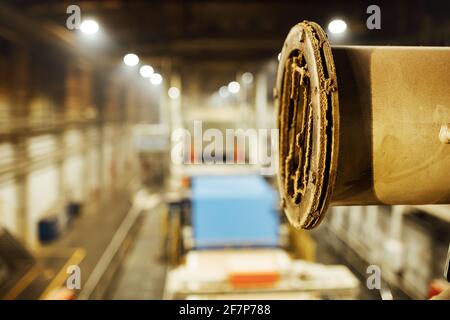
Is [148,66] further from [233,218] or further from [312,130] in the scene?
[312,130]

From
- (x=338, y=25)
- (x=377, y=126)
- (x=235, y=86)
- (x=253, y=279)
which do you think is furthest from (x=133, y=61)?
(x=235, y=86)

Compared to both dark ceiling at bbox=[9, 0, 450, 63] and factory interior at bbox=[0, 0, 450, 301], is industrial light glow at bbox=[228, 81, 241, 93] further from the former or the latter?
dark ceiling at bbox=[9, 0, 450, 63]

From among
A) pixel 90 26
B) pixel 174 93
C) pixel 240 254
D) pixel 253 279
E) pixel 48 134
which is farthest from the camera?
pixel 48 134

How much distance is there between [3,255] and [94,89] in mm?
10971

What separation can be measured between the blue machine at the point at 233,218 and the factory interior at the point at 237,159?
0.08 ft

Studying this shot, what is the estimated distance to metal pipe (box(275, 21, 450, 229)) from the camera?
6.09ft

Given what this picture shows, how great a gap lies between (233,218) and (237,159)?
5.85 m

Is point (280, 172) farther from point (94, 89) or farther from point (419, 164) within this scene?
point (94, 89)

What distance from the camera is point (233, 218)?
23.3ft

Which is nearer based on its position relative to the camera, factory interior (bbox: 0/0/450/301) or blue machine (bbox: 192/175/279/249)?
factory interior (bbox: 0/0/450/301)

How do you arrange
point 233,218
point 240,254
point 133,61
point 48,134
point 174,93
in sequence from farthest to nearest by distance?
point 48,134
point 174,93
point 133,61
point 233,218
point 240,254

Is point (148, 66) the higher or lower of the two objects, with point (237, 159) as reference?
higher

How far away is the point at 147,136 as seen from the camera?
48.8 ft

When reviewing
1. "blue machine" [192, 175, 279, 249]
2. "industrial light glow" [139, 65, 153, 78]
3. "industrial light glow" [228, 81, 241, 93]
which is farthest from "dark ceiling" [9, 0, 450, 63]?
"industrial light glow" [228, 81, 241, 93]
